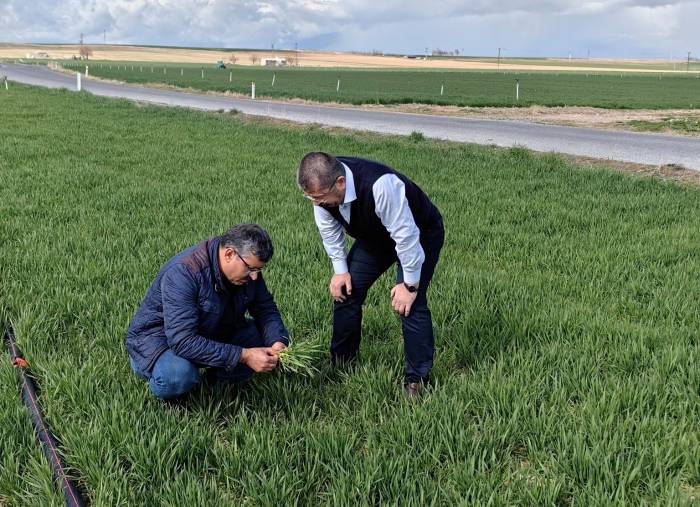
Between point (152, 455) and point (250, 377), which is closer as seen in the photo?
point (152, 455)

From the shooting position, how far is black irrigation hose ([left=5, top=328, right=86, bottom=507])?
8.38ft

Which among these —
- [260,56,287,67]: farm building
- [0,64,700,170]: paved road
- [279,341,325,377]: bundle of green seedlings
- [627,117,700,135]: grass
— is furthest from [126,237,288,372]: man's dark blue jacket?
[260,56,287,67]: farm building

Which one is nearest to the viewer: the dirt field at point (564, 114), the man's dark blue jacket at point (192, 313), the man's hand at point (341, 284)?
the man's dark blue jacket at point (192, 313)

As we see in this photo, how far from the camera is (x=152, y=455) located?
2.71m

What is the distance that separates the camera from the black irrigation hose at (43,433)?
255cm

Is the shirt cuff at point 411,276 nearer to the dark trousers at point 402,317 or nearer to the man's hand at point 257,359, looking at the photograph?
the dark trousers at point 402,317

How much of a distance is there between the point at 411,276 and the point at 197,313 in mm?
1132

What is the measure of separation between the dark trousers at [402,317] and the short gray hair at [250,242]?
0.88 meters

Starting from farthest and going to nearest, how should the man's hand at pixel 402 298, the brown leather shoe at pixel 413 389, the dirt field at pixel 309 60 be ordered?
the dirt field at pixel 309 60
the brown leather shoe at pixel 413 389
the man's hand at pixel 402 298

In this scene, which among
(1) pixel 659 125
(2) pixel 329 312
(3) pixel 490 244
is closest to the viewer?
(2) pixel 329 312

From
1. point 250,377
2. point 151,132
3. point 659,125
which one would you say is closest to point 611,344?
point 250,377

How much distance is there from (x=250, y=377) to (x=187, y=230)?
348 centimetres

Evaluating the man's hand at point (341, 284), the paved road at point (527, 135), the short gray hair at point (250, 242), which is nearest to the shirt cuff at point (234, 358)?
the short gray hair at point (250, 242)

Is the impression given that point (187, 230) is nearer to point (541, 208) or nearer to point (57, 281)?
point (57, 281)
